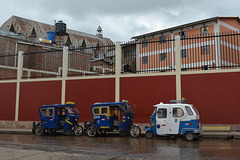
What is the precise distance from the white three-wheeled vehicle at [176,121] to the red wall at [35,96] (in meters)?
8.13

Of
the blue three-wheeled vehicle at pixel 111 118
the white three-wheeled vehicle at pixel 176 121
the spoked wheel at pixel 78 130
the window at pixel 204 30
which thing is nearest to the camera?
the white three-wheeled vehicle at pixel 176 121

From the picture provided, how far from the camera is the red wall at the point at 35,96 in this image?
1738 cm

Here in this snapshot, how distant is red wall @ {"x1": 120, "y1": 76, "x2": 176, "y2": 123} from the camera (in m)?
15.0

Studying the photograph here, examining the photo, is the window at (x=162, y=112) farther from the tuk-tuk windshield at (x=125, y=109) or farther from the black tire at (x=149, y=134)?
the tuk-tuk windshield at (x=125, y=109)

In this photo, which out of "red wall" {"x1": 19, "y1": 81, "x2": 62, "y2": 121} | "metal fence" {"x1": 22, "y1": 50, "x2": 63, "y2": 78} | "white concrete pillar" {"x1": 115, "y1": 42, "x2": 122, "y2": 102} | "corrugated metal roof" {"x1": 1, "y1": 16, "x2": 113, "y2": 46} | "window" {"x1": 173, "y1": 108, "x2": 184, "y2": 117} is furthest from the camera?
"corrugated metal roof" {"x1": 1, "y1": 16, "x2": 113, "y2": 46}

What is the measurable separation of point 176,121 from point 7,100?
13.3 meters

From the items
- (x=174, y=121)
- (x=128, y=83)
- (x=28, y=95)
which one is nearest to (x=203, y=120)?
(x=174, y=121)

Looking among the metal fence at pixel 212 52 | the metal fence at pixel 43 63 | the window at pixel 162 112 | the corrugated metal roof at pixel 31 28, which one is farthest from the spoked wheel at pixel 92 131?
the corrugated metal roof at pixel 31 28

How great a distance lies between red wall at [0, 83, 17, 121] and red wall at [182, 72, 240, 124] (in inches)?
482

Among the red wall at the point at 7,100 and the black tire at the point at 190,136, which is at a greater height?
the red wall at the point at 7,100

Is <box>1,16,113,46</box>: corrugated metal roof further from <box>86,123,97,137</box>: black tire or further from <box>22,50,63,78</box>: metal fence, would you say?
<box>86,123,97,137</box>: black tire

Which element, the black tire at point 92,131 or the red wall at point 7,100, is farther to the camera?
the red wall at point 7,100

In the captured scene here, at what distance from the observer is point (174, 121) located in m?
11.3

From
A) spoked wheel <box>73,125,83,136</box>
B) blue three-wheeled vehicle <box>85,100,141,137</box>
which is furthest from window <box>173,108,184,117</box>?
spoked wheel <box>73,125,83,136</box>
